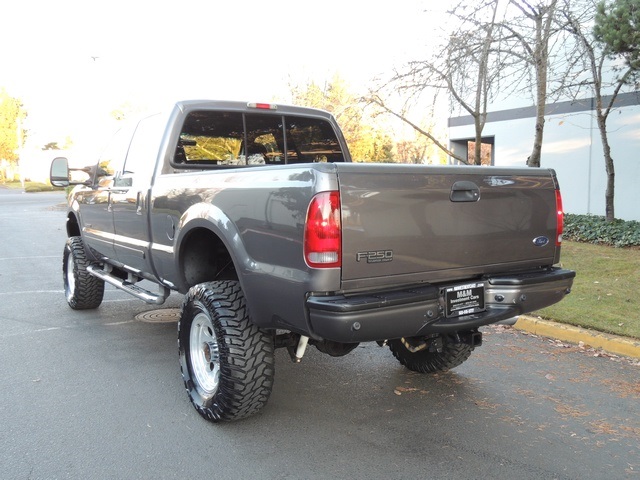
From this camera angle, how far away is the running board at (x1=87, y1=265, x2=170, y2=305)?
4855mm

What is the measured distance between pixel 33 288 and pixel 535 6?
9294 millimetres

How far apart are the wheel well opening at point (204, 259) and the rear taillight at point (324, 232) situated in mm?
1396

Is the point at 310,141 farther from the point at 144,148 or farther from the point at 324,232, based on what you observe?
the point at 324,232

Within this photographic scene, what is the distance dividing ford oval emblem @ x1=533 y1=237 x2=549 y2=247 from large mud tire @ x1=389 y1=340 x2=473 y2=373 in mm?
976

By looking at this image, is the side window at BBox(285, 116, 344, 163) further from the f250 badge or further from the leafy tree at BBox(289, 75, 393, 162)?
the leafy tree at BBox(289, 75, 393, 162)

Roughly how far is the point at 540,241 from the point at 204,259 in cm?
245

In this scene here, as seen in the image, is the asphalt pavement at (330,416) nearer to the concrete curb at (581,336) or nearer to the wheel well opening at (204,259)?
the concrete curb at (581,336)

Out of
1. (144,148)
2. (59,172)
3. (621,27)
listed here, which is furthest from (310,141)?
(621,27)

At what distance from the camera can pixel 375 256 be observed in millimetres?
3102

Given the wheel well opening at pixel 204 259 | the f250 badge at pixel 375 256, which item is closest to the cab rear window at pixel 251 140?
the wheel well opening at pixel 204 259

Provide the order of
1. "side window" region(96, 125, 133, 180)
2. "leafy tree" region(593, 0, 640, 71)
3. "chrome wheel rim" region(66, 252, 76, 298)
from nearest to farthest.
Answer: "side window" region(96, 125, 133, 180), "chrome wheel rim" region(66, 252, 76, 298), "leafy tree" region(593, 0, 640, 71)

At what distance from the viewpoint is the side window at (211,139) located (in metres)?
4.77

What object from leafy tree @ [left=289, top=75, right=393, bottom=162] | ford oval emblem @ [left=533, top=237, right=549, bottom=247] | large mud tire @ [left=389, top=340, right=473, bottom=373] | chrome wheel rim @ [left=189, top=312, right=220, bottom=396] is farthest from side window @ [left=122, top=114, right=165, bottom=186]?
leafy tree @ [left=289, top=75, right=393, bottom=162]

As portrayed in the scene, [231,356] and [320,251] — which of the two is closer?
[320,251]
